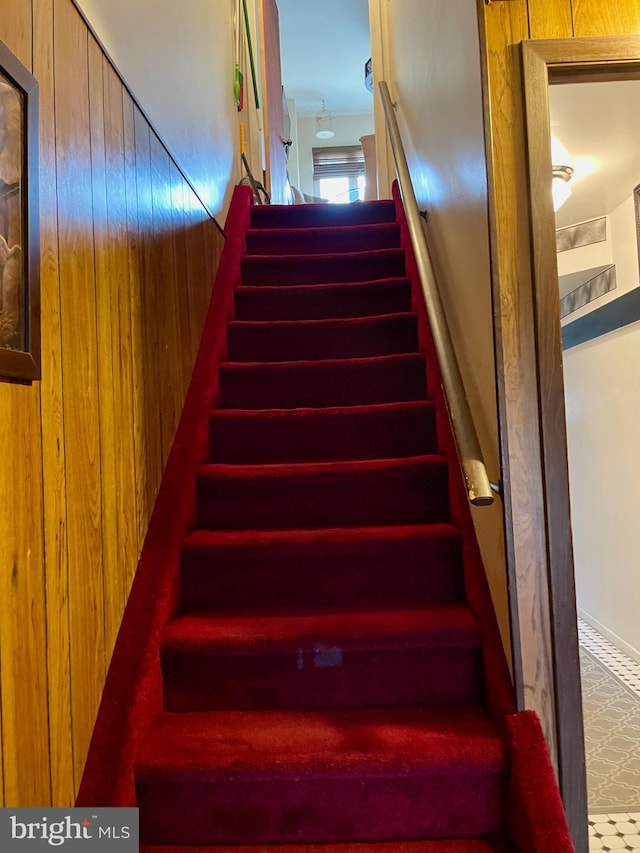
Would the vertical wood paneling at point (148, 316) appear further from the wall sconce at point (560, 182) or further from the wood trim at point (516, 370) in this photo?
the wall sconce at point (560, 182)

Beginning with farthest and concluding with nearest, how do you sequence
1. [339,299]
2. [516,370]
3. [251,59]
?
[251,59] < [339,299] < [516,370]

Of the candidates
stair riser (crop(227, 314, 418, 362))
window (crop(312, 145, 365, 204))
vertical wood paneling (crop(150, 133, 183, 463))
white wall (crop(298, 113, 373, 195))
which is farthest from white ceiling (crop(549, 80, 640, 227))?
white wall (crop(298, 113, 373, 195))

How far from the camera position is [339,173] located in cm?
656

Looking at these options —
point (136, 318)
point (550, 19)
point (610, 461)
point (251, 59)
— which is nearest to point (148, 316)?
point (136, 318)

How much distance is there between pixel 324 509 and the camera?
70.4 inches

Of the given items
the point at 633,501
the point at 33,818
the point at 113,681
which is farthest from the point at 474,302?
the point at 633,501

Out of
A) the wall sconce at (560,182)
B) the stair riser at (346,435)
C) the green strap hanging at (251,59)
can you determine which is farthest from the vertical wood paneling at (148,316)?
the green strap hanging at (251,59)

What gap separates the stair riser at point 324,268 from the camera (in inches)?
107

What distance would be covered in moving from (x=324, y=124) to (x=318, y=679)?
6470 millimetres

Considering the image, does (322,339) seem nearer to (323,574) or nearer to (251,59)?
(323,574)

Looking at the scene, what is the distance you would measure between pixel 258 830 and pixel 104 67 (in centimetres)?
171

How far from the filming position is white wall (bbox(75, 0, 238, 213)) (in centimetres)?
153

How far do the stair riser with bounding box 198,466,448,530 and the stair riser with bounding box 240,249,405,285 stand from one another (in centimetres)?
127
